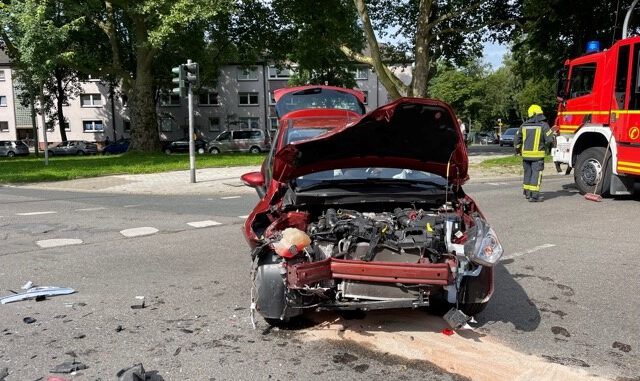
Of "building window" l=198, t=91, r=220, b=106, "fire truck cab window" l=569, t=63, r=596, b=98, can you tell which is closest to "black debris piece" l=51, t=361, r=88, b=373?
"fire truck cab window" l=569, t=63, r=596, b=98

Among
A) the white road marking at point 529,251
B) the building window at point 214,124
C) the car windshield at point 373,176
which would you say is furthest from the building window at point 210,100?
the car windshield at point 373,176

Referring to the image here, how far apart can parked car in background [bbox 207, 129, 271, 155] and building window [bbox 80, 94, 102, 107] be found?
22.6 meters

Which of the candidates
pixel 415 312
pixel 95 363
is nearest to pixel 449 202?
pixel 415 312

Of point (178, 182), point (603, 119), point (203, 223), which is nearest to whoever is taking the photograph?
point (203, 223)

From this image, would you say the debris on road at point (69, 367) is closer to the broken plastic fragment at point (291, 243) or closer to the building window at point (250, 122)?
the broken plastic fragment at point (291, 243)

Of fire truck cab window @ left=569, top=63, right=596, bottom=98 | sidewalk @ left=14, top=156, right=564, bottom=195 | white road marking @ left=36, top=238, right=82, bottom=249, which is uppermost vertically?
fire truck cab window @ left=569, top=63, right=596, bottom=98

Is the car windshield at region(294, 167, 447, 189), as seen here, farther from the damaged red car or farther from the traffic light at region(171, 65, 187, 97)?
the traffic light at region(171, 65, 187, 97)

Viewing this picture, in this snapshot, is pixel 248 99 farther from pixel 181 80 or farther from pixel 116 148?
pixel 181 80

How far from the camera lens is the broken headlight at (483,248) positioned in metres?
3.76

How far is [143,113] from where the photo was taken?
29.6m

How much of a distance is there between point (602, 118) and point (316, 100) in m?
6.84

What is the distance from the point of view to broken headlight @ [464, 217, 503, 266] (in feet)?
12.3

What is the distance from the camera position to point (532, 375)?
3469 millimetres

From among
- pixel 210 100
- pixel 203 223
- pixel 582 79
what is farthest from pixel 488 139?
pixel 203 223
